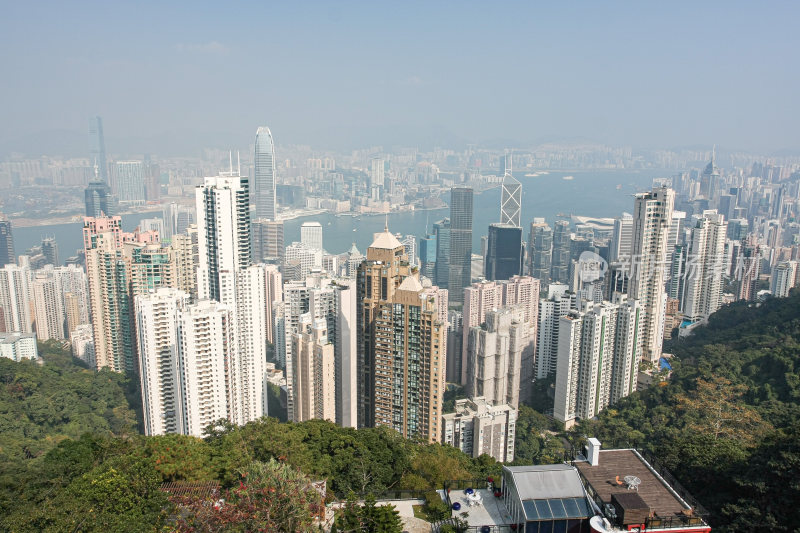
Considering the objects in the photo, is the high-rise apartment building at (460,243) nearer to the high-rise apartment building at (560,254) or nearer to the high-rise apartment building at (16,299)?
the high-rise apartment building at (560,254)

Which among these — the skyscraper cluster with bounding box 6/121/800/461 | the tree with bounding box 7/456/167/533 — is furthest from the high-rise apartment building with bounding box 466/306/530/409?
the tree with bounding box 7/456/167/533

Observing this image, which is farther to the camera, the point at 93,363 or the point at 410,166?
the point at 410,166

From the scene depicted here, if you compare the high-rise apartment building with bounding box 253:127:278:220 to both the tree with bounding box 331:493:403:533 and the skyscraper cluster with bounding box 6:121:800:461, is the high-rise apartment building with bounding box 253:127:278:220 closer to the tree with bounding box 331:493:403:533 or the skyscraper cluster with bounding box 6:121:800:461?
the skyscraper cluster with bounding box 6:121:800:461

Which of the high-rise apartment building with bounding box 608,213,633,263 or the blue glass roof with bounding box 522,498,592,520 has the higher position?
the blue glass roof with bounding box 522,498,592,520

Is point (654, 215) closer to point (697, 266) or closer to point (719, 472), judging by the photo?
point (697, 266)

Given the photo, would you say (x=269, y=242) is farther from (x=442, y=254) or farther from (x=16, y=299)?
(x=16, y=299)

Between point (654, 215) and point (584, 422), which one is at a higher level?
point (654, 215)

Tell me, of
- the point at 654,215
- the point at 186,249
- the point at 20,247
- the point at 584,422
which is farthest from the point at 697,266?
the point at 20,247
